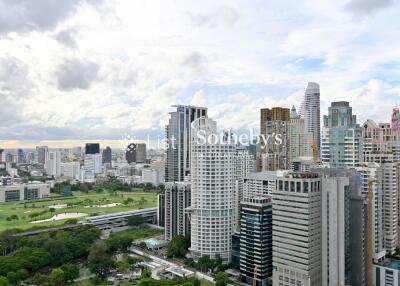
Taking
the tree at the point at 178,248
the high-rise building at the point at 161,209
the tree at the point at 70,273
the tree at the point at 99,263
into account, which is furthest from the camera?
the high-rise building at the point at 161,209

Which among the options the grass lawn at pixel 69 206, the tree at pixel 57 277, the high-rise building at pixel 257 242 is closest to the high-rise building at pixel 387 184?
Result: the high-rise building at pixel 257 242

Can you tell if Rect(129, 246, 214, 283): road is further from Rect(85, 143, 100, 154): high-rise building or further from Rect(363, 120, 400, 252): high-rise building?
Rect(85, 143, 100, 154): high-rise building

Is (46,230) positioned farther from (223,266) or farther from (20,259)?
(223,266)

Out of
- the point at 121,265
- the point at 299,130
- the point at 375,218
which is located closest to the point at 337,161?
the point at 375,218

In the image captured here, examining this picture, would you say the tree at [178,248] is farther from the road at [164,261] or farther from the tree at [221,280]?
the tree at [221,280]

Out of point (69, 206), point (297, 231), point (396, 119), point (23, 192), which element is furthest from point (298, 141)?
point (23, 192)

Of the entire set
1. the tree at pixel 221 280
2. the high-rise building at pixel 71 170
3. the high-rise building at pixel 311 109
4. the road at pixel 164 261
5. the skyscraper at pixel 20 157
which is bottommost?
the road at pixel 164 261
